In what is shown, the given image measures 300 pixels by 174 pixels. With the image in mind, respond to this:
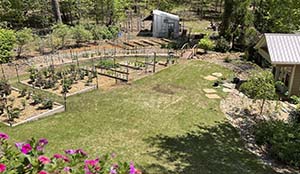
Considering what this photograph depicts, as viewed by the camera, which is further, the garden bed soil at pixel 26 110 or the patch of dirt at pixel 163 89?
the patch of dirt at pixel 163 89

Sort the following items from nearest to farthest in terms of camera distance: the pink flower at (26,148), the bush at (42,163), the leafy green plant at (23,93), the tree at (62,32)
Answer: the bush at (42,163) → the pink flower at (26,148) → the leafy green plant at (23,93) → the tree at (62,32)

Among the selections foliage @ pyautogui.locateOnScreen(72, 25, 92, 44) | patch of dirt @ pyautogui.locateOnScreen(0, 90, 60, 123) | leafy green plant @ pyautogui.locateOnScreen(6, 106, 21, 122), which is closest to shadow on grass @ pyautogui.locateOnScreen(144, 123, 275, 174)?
patch of dirt @ pyautogui.locateOnScreen(0, 90, 60, 123)

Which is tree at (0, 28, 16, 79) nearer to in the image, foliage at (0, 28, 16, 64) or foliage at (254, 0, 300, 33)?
foliage at (0, 28, 16, 64)

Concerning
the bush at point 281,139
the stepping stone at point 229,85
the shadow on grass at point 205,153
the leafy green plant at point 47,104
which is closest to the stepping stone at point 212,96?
the stepping stone at point 229,85

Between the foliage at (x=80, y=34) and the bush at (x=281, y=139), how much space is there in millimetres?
13413

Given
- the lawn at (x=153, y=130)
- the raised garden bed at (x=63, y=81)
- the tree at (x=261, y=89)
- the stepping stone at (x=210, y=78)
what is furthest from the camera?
the stepping stone at (x=210, y=78)

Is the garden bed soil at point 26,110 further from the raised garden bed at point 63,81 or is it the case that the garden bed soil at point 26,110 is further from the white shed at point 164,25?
the white shed at point 164,25

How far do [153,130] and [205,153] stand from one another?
200cm

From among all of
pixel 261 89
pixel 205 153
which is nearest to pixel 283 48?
pixel 261 89

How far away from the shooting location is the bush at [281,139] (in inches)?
357

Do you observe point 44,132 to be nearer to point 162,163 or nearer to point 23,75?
point 162,163

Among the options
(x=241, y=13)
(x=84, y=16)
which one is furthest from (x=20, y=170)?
(x=84, y=16)

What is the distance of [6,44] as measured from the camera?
54.8ft

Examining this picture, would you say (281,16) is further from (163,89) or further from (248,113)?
(163,89)
